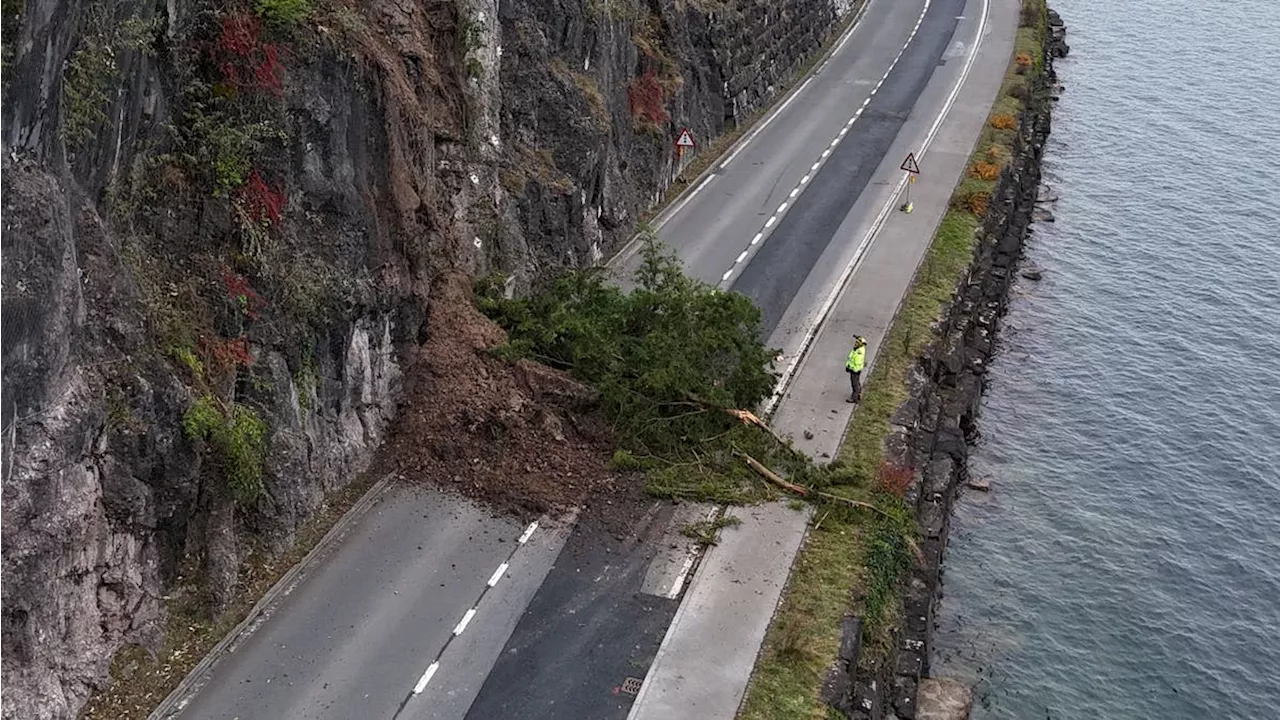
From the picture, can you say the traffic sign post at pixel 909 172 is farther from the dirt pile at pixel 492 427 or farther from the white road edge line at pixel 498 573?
the white road edge line at pixel 498 573

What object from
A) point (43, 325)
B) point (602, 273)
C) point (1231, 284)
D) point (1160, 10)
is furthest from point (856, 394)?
point (1160, 10)

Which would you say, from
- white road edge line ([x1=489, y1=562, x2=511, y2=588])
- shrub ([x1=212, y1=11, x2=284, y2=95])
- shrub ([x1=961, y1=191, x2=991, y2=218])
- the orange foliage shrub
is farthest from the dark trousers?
shrub ([x1=961, y1=191, x2=991, y2=218])

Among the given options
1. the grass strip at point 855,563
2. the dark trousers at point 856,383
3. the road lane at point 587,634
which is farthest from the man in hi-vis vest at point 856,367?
the road lane at point 587,634

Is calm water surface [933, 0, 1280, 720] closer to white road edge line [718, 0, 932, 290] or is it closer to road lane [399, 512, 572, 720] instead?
white road edge line [718, 0, 932, 290]

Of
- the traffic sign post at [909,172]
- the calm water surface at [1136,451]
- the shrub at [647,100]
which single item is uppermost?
the shrub at [647,100]

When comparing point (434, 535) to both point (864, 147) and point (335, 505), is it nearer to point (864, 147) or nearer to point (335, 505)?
point (335, 505)

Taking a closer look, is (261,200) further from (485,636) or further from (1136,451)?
(1136,451)

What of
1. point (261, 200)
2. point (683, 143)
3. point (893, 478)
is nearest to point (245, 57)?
point (261, 200)
